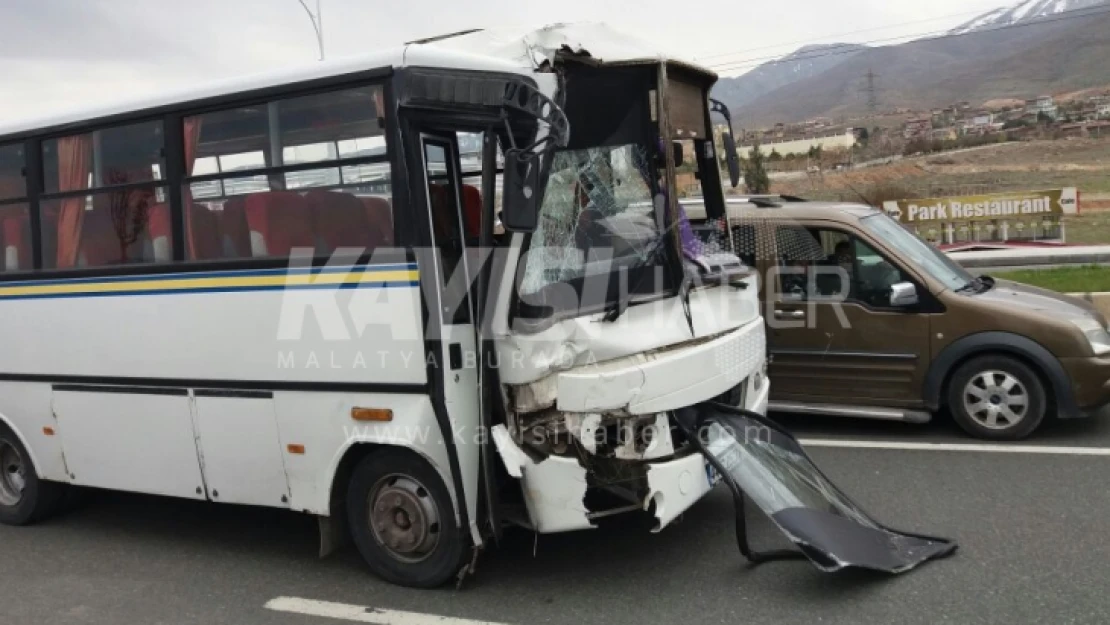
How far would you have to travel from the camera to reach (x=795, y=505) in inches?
201

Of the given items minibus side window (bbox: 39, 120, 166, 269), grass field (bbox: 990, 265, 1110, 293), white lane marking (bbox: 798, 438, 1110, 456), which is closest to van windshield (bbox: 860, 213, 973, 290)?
white lane marking (bbox: 798, 438, 1110, 456)

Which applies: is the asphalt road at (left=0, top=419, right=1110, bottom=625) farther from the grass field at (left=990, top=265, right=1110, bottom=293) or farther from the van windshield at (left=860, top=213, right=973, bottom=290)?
the grass field at (left=990, top=265, right=1110, bottom=293)

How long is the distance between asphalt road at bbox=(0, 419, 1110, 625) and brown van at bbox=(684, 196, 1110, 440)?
0.51m

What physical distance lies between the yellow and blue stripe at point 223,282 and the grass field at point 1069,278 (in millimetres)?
9654

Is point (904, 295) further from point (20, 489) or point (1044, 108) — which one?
point (1044, 108)

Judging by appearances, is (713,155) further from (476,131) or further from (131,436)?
(131,436)

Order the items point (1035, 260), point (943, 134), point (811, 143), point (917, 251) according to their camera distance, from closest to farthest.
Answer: point (917, 251) < point (1035, 260) < point (943, 134) < point (811, 143)

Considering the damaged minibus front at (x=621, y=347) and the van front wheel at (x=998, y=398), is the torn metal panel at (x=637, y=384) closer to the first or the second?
the damaged minibus front at (x=621, y=347)

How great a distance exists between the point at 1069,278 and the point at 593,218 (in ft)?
37.1

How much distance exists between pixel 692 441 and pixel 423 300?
163cm

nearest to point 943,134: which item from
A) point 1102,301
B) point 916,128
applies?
point 916,128

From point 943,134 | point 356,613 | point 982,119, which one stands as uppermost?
point 982,119

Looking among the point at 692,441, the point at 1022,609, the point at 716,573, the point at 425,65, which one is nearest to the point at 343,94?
the point at 425,65

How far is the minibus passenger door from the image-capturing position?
4762mm
